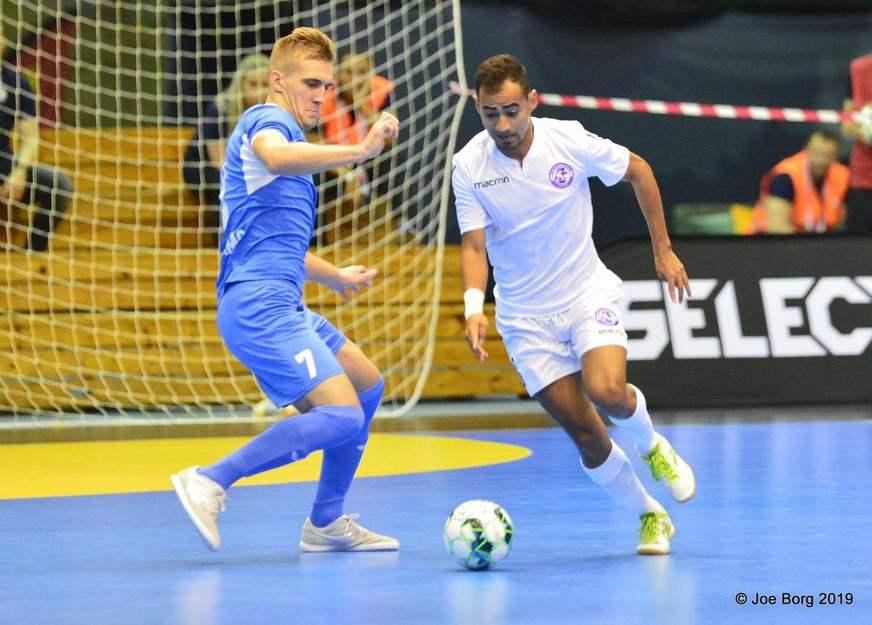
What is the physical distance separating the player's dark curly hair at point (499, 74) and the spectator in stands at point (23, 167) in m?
6.49

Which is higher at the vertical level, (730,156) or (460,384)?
(730,156)

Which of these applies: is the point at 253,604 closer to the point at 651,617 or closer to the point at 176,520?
the point at 651,617

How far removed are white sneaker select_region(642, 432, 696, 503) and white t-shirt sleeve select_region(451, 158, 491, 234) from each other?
3.61ft

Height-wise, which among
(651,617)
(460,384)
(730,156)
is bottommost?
(460,384)

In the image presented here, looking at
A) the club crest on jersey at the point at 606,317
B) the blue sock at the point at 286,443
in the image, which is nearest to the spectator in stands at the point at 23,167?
the blue sock at the point at 286,443

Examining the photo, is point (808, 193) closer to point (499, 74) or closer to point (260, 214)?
point (499, 74)

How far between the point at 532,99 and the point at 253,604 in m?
2.40

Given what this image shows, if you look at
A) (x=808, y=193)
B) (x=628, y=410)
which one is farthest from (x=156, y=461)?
(x=808, y=193)

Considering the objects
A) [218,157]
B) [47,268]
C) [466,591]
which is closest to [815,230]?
[218,157]

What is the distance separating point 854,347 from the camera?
485 inches

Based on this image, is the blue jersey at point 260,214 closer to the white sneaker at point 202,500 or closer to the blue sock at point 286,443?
the blue sock at point 286,443

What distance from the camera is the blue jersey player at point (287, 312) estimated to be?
5.99 m

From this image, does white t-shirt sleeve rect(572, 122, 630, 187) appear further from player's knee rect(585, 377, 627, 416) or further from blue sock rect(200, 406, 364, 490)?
blue sock rect(200, 406, 364, 490)

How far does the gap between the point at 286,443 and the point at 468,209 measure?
1275 mm
